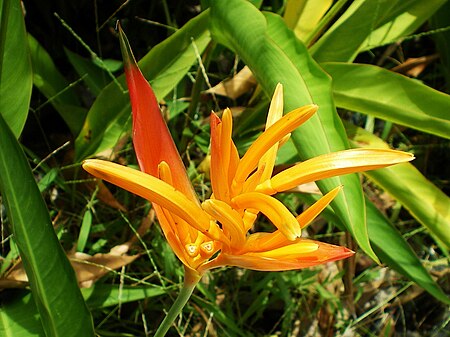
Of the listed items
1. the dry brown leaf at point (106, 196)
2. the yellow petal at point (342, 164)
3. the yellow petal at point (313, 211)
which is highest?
the yellow petal at point (342, 164)

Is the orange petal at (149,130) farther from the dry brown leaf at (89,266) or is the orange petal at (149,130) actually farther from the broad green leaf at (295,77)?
the dry brown leaf at (89,266)

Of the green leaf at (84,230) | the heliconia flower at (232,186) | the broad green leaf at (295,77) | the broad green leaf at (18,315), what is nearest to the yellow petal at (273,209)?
the heliconia flower at (232,186)

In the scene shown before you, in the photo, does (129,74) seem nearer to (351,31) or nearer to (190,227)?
(190,227)

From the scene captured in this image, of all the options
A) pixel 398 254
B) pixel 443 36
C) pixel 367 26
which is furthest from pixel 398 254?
pixel 443 36

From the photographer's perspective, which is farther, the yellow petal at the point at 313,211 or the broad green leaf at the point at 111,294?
the broad green leaf at the point at 111,294

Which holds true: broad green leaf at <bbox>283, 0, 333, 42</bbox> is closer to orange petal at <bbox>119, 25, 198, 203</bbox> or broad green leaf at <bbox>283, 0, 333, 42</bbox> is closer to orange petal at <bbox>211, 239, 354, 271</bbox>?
orange petal at <bbox>119, 25, 198, 203</bbox>
